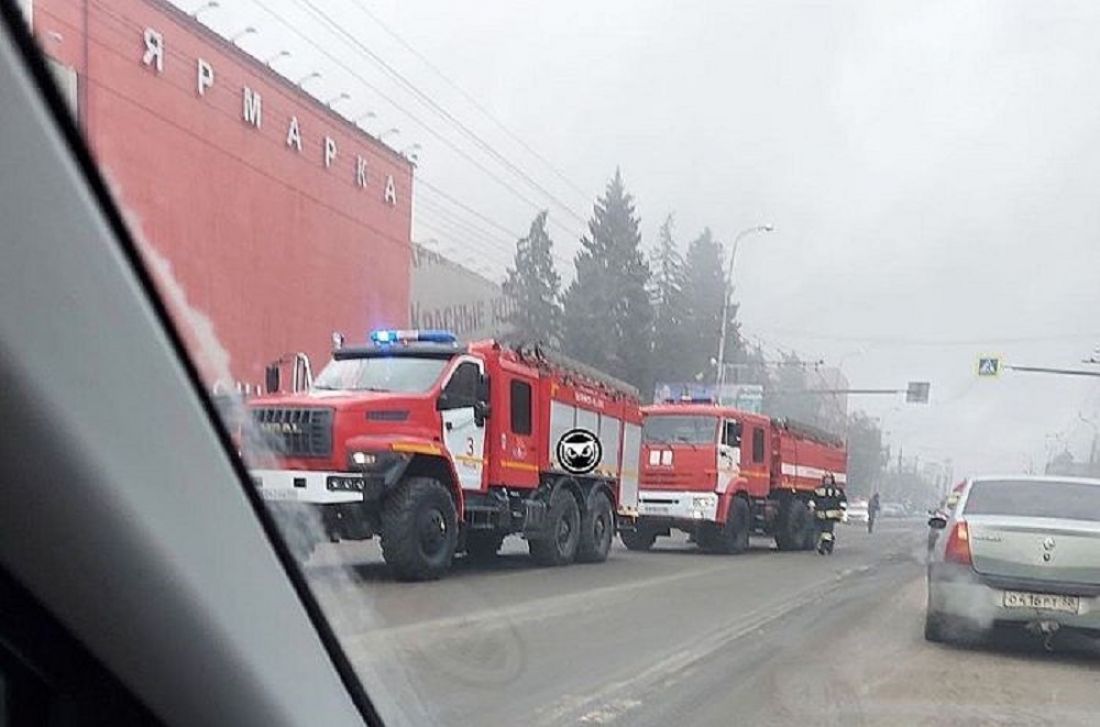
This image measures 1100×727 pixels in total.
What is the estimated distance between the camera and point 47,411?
180 centimetres

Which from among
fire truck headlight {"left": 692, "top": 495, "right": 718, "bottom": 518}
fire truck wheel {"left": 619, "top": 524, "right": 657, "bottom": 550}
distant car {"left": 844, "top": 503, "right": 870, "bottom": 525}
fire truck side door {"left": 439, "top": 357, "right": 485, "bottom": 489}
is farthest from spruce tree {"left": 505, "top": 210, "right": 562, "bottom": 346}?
distant car {"left": 844, "top": 503, "right": 870, "bottom": 525}

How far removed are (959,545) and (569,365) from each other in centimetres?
293

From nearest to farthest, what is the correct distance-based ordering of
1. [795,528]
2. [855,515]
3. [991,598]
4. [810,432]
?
[991,598]
[810,432]
[795,528]
[855,515]

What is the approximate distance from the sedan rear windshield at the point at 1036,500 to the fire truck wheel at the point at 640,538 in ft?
33.1

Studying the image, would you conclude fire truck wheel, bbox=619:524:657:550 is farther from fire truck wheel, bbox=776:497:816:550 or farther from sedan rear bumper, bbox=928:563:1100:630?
sedan rear bumper, bbox=928:563:1100:630

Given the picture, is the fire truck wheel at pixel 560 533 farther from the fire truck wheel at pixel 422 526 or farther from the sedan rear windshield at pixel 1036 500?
the sedan rear windshield at pixel 1036 500

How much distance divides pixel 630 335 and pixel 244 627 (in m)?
4.67

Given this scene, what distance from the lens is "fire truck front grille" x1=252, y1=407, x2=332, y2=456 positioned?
9.72ft

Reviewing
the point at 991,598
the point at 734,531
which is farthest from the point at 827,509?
the point at 991,598

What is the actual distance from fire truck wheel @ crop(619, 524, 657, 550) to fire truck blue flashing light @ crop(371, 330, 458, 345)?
10221 mm

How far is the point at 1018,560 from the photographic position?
7793 mm

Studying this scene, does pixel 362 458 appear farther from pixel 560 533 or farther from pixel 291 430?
pixel 560 533

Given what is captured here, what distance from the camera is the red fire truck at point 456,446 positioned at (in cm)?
593

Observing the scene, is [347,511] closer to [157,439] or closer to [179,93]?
[179,93]
